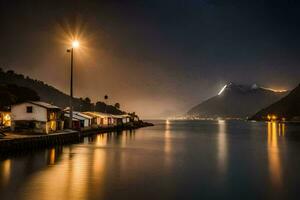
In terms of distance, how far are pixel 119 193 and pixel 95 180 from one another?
437 cm

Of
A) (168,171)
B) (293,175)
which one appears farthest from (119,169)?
(293,175)

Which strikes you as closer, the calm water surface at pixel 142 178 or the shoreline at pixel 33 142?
the calm water surface at pixel 142 178

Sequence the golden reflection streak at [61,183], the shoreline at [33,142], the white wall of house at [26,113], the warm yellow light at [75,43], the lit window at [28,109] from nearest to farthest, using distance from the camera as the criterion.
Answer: the golden reflection streak at [61,183]
the shoreline at [33,142]
the white wall of house at [26,113]
the lit window at [28,109]
the warm yellow light at [75,43]

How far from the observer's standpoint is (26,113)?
52.0 m

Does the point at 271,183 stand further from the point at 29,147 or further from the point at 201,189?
the point at 29,147

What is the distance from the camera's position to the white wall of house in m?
51.7

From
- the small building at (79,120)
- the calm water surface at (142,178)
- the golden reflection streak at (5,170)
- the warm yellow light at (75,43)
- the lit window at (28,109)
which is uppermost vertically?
the warm yellow light at (75,43)

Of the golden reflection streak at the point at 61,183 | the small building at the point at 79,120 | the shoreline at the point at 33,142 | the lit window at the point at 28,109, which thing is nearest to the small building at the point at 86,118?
the small building at the point at 79,120

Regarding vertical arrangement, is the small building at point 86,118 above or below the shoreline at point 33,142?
above

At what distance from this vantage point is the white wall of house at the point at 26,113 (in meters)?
51.7

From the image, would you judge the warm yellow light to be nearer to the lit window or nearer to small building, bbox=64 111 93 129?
the lit window

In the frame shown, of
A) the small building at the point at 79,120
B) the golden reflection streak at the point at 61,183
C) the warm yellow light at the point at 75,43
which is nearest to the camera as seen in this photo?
the golden reflection streak at the point at 61,183

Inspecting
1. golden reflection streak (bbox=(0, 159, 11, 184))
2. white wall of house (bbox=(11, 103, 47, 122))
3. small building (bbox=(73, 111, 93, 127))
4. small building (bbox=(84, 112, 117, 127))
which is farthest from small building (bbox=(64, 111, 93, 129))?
golden reflection streak (bbox=(0, 159, 11, 184))

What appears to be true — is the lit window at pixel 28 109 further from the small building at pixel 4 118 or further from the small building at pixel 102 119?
the small building at pixel 102 119
